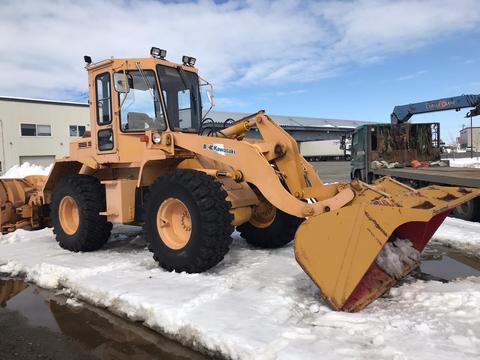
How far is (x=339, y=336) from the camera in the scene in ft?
12.2

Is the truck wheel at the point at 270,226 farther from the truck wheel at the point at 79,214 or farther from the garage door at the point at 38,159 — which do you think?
the garage door at the point at 38,159

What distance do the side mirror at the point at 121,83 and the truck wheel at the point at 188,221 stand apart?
1.37m

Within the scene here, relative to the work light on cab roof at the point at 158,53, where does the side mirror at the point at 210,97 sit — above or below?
below

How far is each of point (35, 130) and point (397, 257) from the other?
30872 millimetres

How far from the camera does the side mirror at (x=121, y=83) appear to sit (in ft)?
20.1

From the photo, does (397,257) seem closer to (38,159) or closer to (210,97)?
(210,97)

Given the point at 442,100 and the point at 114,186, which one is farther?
the point at 442,100

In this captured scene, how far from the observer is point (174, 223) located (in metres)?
5.93

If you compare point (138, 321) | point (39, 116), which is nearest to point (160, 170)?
point (138, 321)

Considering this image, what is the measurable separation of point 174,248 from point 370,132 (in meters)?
11.2

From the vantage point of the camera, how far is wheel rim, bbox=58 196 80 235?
736 centimetres

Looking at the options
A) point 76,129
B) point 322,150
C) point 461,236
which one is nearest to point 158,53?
point 461,236

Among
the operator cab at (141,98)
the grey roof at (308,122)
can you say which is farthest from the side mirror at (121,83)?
the grey roof at (308,122)

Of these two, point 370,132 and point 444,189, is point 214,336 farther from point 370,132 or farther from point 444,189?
point 370,132
